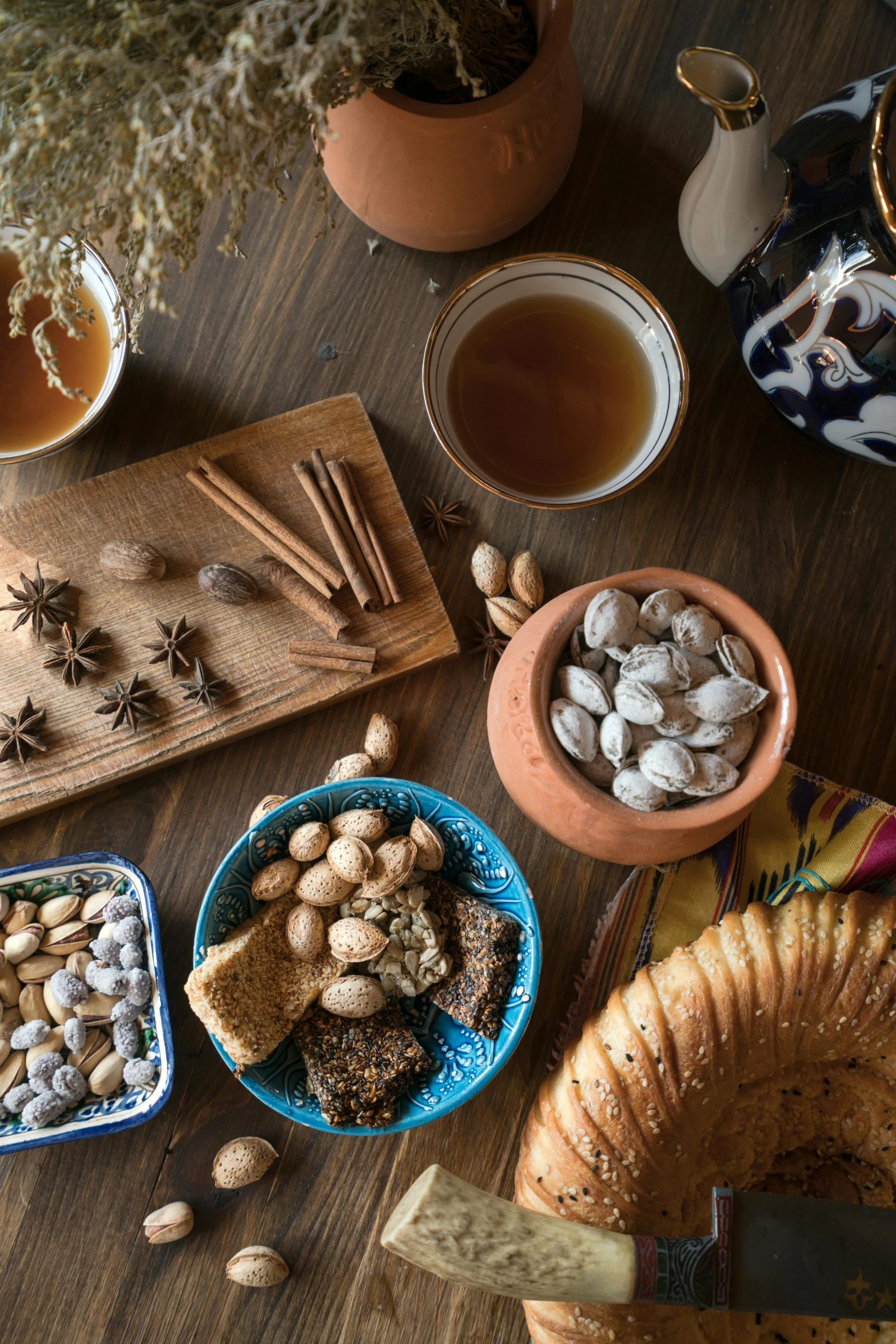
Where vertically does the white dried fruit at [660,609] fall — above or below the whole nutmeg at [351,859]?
above

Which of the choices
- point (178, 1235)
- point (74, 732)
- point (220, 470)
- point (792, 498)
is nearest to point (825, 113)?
point (792, 498)

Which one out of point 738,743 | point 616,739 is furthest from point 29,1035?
point 738,743

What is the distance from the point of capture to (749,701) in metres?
0.94

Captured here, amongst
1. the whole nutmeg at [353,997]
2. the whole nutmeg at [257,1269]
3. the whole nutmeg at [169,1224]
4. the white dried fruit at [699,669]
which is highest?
the white dried fruit at [699,669]

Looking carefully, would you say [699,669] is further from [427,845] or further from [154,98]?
[154,98]

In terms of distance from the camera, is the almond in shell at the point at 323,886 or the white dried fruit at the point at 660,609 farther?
the almond in shell at the point at 323,886

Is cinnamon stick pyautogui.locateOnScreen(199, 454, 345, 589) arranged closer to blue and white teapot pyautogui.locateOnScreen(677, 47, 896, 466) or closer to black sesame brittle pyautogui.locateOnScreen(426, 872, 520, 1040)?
black sesame brittle pyautogui.locateOnScreen(426, 872, 520, 1040)

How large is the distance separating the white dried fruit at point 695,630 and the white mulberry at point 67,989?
863 millimetres

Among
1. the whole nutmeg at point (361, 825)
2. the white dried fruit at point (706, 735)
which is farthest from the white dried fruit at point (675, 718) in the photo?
the whole nutmeg at point (361, 825)

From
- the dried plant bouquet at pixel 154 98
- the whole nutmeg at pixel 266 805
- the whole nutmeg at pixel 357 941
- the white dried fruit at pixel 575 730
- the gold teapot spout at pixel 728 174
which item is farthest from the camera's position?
the whole nutmeg at pixel 266 805

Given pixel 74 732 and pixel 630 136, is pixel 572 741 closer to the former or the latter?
pixel 74 732

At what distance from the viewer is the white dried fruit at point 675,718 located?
0.95 m

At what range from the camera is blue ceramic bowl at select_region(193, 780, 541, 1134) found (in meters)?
1.03

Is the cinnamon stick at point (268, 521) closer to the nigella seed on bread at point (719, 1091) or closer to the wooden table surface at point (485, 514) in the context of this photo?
the wooden table surface at point (485, 514)
